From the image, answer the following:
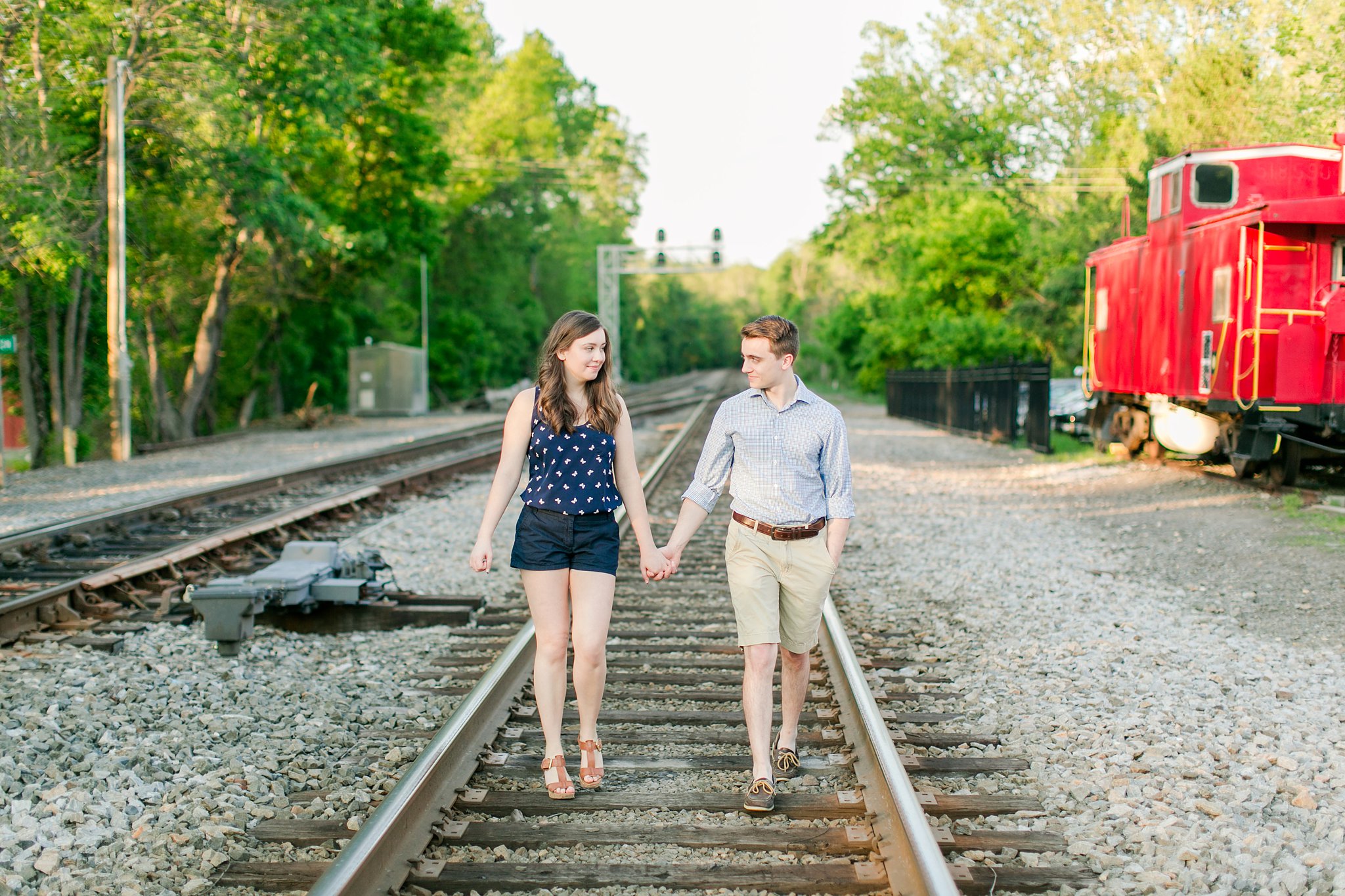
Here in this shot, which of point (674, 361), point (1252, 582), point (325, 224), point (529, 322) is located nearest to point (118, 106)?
point (325, 224)

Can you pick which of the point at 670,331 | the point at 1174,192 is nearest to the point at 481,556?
the point at 1174,192

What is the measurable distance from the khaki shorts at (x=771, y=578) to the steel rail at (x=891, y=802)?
573mm

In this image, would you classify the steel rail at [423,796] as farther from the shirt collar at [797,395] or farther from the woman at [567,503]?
the shirt collar at [797,395]

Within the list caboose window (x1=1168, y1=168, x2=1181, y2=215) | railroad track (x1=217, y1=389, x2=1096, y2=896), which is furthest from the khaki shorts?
caboose window (x1=1168, y1=168, x2=1181, y2=215)

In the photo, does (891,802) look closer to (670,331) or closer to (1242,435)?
(1242,435)

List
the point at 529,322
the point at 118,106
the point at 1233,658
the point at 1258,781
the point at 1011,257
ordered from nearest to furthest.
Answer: the point at 1258,781 → the point at 1233,658 → the point at 118,106 → the point at 1011,257 → the point at 529,322

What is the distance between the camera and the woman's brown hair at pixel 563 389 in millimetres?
4344

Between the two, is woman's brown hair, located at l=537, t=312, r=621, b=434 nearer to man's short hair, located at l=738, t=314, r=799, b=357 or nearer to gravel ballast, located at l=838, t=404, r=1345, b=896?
man's short hair, located at l=738, t=314, r=799, b=357

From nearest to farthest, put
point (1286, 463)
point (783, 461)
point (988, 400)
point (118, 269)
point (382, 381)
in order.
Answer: point (783, 461)
point (1286, 463)
point (118, 269)
point (988, 400)
point (382, 381)

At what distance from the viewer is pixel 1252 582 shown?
9055 millimetres

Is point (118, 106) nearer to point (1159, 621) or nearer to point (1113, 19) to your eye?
point (1159, 621)

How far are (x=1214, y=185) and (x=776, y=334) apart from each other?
40.8 feet

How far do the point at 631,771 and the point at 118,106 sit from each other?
20899 millimetres

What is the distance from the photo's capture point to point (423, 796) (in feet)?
13.6
